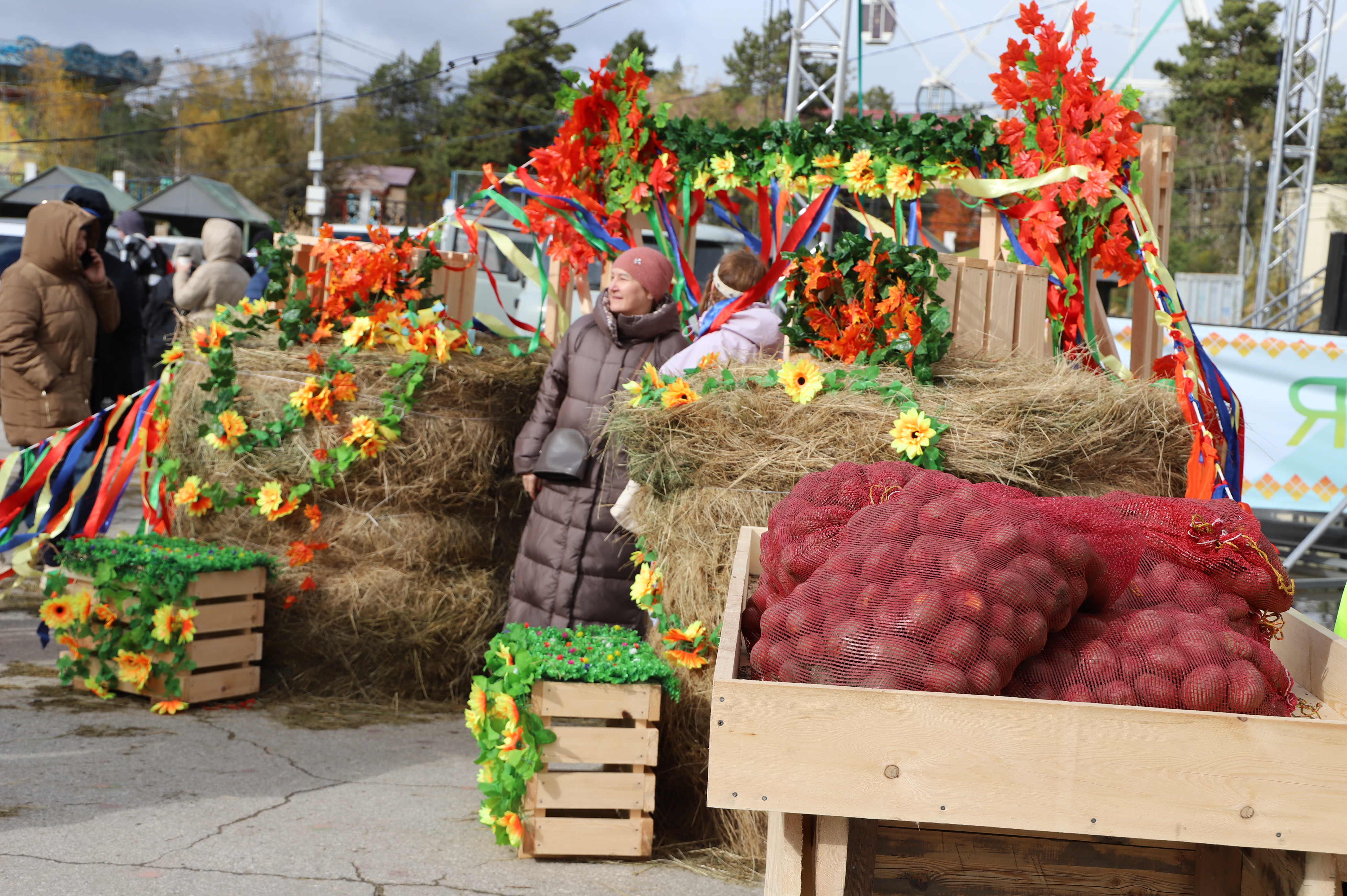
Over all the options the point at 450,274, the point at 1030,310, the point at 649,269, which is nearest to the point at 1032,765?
the point at 1030,310

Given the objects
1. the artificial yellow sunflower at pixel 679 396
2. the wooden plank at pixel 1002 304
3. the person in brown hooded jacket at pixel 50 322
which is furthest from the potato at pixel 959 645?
the person in brown hooded jacket at pixel 50 322

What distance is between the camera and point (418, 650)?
5.00 metres

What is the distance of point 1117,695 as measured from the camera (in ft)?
5.78

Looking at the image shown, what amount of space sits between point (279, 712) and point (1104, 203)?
361 centimetres

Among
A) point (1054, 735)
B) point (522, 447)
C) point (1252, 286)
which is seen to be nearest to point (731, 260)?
point (522, 447)

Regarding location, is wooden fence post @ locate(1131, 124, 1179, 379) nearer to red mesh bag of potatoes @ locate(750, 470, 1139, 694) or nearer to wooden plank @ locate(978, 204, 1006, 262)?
wooden plank @ locate(978, 204, 1006, 262)

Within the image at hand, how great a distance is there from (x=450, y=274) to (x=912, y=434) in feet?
10.4

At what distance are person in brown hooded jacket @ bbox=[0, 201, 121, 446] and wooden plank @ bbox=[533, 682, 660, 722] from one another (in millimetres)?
3445

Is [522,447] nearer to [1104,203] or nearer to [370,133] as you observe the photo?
[1104,203]

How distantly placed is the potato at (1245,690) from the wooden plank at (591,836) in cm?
208

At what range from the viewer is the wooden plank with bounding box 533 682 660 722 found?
11.3ft

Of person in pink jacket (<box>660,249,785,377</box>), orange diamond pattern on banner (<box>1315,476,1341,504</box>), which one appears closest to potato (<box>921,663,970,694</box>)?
person in pink jacket (<box>660,249,785,377</box>)

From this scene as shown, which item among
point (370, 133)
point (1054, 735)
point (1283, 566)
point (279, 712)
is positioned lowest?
point (279, 712)

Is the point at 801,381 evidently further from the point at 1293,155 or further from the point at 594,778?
the point at 1293,155
